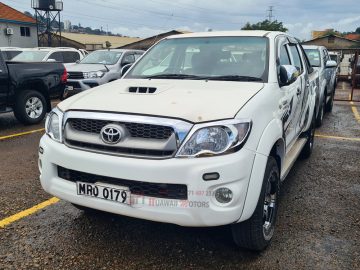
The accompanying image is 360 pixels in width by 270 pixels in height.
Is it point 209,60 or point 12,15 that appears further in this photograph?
point 12,15

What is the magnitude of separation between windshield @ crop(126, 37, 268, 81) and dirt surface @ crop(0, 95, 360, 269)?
1.46 m

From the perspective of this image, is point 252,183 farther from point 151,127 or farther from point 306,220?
point 306,220

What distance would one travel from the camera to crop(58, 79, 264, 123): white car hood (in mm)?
2668

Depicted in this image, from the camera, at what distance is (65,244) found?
10.6ft

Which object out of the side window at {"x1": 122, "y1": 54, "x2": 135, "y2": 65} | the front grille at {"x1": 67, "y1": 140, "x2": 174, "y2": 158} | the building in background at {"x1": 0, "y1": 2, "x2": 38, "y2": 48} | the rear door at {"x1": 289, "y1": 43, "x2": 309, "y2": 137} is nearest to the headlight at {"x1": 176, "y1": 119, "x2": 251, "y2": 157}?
the front grille at {"x1": 67, "y1": 140, "x2": 174, "y2": 158}

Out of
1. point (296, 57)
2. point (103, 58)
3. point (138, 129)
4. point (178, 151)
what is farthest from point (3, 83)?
point (178, 151)

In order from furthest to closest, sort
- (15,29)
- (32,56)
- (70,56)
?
(15,29) < (70,56) < (32,56)

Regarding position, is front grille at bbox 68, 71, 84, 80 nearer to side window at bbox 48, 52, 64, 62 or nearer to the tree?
side window at bbox 48, 52, 64, 62

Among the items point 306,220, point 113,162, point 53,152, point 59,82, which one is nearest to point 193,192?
point 113,162

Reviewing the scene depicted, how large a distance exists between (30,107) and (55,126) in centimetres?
565

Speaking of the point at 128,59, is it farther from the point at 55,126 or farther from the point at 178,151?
the point at 178,151

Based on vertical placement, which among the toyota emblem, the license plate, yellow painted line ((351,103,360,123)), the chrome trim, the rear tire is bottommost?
yellow painted line ((351,103,360,123))

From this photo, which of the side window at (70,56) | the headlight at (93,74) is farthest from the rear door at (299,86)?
the side window at (70,56)

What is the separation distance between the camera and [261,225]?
2.84 m
